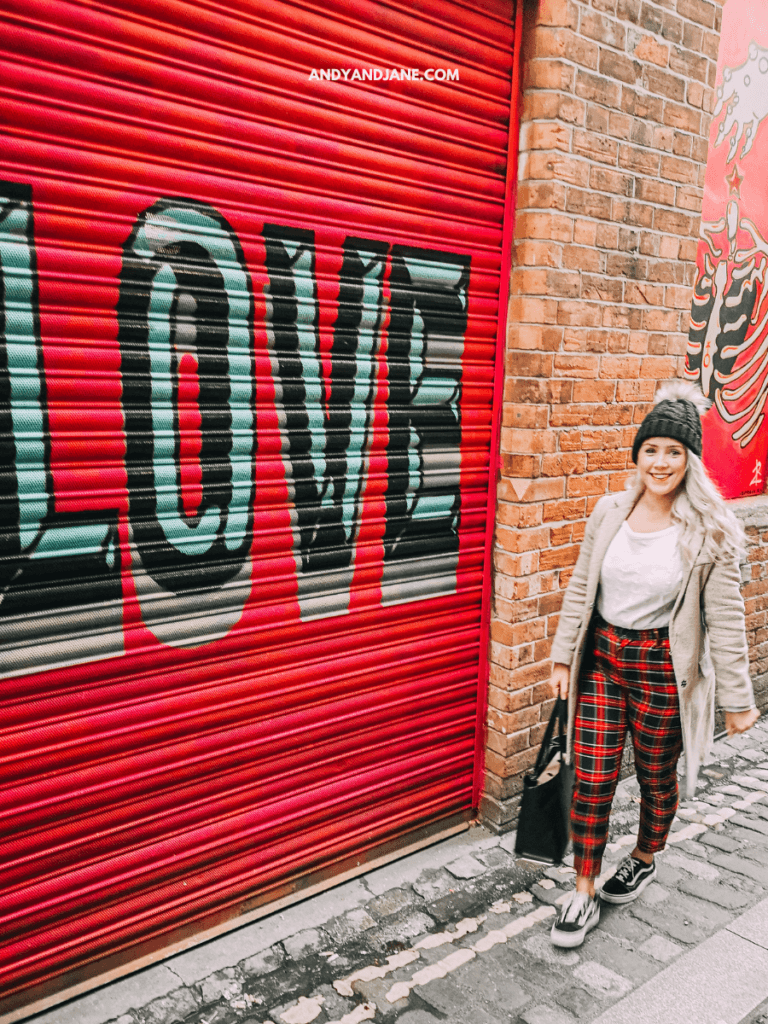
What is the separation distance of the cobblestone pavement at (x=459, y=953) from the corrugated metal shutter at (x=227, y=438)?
20 cm

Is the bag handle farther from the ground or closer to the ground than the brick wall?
closer to the ground

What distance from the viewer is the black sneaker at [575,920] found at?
322 centimetres

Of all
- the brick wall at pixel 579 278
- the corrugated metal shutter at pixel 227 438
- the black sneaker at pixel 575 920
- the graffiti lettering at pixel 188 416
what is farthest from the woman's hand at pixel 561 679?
the graffiti lettering at pixel 188 416

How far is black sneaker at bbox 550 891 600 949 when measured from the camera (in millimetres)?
3225

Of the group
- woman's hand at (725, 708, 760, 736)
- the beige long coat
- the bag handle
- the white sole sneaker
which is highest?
the beige long coat

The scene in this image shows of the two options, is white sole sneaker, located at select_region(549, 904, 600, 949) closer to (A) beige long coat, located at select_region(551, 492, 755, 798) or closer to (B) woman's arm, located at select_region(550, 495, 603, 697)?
(A) beige long coat, located at select_region(551, 492, 755, 798)

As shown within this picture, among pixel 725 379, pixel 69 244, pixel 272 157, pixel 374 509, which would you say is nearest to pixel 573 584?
pixel 374 509

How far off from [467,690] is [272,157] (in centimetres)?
266

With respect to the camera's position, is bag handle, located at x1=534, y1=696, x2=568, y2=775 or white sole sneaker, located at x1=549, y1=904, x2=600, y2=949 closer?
white sole sneaker, located at x1=549, y1=904, x2=600, y2=949

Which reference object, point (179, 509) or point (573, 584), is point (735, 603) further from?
point (179, 509)

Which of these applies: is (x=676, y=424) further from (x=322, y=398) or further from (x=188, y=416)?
(x=188, y=416)

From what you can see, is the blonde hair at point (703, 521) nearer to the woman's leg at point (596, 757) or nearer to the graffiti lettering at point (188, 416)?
the woman's leg at point (596, 757)

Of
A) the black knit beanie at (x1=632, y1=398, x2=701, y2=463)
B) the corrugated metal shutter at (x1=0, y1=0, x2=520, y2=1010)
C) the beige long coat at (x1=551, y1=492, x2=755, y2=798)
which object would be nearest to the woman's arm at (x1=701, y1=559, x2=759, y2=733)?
the beige long coat at (x1=551, y1=492, x2=755, y2=798)

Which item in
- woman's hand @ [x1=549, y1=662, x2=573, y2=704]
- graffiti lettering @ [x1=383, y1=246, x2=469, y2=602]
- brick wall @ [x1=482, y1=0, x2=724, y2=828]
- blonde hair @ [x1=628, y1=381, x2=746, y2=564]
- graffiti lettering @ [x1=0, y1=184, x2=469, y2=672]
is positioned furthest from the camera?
brick wall @ [x1=482, y1=0, x2=724, y2=828]
